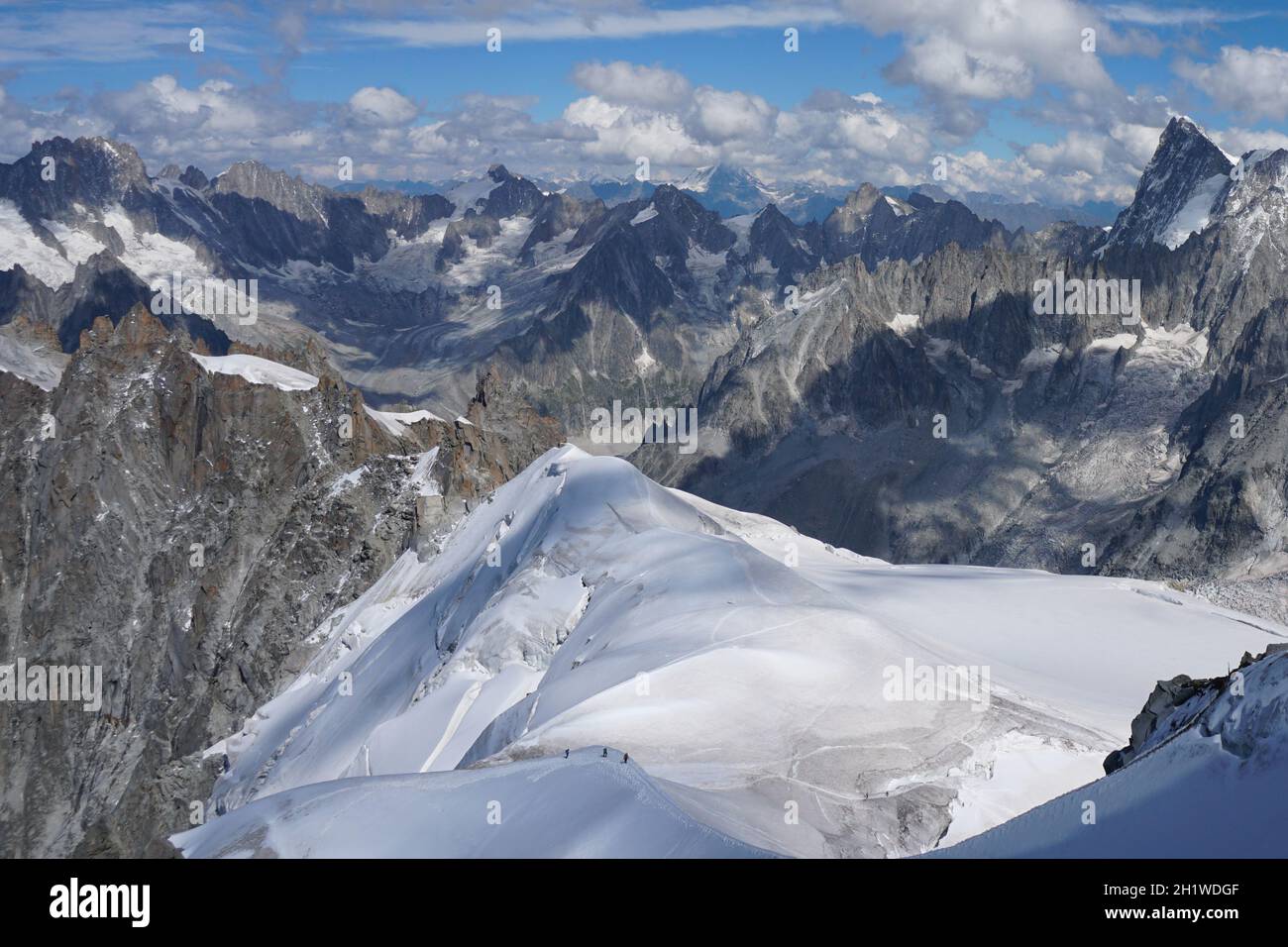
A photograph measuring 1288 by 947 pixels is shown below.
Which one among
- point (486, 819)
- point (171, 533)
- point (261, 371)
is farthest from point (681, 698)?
point (171, 533)

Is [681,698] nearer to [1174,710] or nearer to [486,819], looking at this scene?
Answer: [486,819]

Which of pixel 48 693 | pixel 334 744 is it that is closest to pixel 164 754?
pixel 48 693

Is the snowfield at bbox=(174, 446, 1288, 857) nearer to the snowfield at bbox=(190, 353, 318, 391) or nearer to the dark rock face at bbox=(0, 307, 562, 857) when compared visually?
the dark rock face at bbox=(0, 307, 562, 857)

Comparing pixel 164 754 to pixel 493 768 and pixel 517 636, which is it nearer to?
pixel 517 636

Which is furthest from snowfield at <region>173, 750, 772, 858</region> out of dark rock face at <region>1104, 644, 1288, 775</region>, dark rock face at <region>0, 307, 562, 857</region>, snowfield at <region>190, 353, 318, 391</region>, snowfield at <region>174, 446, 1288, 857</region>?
snowfield at <region>190, 353, 318, 391</region>
